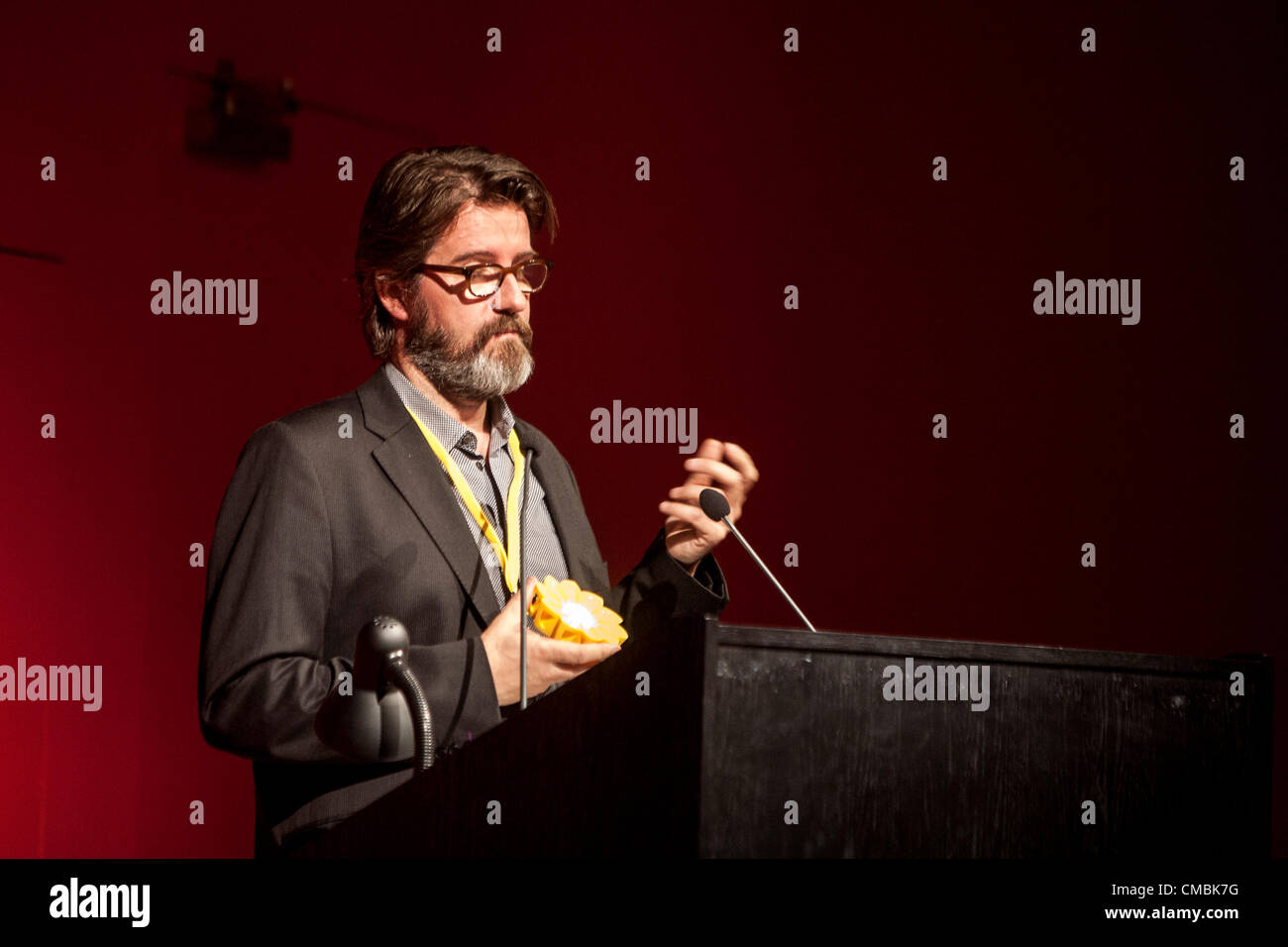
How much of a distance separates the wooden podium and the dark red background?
195 cm

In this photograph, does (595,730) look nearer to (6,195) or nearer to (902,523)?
(902,523)

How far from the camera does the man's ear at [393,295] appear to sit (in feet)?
7.98

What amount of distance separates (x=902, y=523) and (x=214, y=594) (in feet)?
6.82

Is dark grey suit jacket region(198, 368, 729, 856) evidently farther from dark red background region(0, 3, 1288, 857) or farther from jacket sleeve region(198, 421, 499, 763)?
dark red background region(0, 3, 1288, 857)

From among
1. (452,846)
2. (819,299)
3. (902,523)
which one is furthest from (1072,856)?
(819,299)

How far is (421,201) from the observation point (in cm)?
236

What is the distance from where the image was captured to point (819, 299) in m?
3.62

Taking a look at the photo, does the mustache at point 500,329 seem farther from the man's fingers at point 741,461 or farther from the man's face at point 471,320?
the man's fingers at point 741,461

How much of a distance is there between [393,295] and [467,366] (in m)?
0.25

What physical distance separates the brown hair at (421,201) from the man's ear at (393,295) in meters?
0.01
